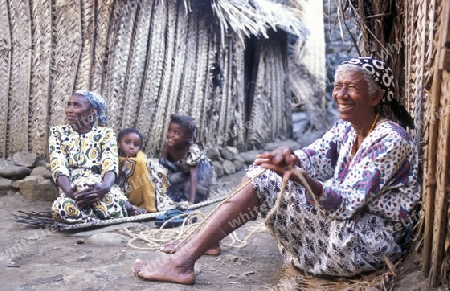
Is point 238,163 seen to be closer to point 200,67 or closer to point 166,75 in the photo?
point 200,67

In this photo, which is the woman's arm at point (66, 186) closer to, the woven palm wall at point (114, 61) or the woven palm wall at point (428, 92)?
the woven palm wall at point (114, 61)

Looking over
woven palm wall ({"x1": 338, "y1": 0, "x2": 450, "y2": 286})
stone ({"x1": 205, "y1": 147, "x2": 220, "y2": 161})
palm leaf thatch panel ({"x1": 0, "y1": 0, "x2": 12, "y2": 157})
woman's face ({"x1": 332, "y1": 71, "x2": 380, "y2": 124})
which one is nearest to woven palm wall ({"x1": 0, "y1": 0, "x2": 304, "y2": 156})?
palm leaf thatch panel ({"x1": 0, "y1": 0, "x2": 12, "y2": 157})

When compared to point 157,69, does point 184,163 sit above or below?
below

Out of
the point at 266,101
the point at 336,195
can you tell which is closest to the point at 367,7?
the point at 336,195

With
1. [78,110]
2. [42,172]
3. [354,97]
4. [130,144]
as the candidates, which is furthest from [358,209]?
[42,172]

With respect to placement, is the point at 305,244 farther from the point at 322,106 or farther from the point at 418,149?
the point at 322,106

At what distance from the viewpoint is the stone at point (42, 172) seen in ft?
17.3

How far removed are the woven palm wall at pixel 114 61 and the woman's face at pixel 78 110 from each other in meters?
0.96

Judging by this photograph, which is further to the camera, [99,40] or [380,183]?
[99,40]

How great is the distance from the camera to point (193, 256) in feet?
9.30

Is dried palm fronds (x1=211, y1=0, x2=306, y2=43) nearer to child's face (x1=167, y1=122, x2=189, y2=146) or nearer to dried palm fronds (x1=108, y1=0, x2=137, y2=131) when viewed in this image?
dried palm fronds (x1=108, y1=0, x2=137, y2=131)

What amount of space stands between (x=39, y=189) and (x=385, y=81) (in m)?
3.75

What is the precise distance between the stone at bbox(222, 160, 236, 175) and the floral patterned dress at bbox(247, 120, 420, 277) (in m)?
4.70

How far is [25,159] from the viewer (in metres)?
5.37
